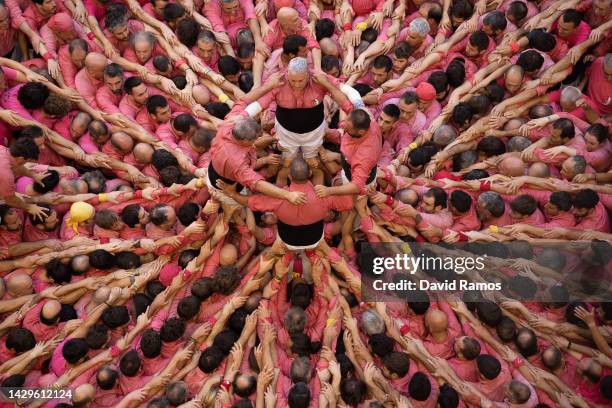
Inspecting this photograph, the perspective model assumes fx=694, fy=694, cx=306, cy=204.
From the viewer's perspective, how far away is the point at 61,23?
21.2ft

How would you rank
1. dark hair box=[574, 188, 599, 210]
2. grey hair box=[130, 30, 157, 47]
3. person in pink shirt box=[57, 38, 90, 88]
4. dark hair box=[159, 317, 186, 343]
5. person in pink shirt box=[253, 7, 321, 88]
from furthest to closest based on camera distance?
grey hair box=[130, 30, 157, 47], person in pink shirt box=[57, 38, 90, 88], person in pink shirt box=[253, 7, 321, 88], dark hair box=[574, 188, 599, 210], dark hair box=[159, 317, 186, 343]

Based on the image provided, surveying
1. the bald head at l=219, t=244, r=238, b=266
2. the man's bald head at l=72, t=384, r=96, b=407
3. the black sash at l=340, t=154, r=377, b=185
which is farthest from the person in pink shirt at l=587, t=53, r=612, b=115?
the man's bald head at l=72, t=384, r=96, b=407

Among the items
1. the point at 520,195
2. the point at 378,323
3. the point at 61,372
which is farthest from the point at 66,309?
the point at 520,195

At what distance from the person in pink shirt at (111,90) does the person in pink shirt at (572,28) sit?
4.17m

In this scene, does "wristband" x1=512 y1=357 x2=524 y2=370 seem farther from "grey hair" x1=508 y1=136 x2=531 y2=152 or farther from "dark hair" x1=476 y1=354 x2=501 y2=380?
"grey hair" x1=508 y1=136 x2=531 y2=152

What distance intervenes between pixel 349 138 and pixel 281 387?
1913 millimetres

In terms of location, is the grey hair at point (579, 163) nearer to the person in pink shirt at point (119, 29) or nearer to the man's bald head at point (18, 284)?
the person in pink shirt at point (119, 29)

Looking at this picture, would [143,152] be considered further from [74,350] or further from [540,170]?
[540,170]

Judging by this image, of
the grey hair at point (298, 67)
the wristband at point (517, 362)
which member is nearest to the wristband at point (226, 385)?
the wristband at point (517, 362)

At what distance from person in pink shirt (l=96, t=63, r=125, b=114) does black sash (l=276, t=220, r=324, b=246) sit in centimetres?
216

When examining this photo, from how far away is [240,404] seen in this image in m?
4.88

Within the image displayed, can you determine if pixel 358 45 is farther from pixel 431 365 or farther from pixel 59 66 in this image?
pixel 431 365

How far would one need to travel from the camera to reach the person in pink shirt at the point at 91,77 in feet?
20.8

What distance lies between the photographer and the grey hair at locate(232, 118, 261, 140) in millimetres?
4879
